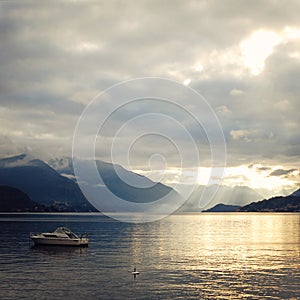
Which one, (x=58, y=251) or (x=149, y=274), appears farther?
(x=58, y=251)

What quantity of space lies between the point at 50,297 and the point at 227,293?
2802 centimetres

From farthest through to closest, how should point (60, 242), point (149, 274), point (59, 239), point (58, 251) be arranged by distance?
point (59, 239)
point (60, 242)
point (58, 251)
point (149, 274)

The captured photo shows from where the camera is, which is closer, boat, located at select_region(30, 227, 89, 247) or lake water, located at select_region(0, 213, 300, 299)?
lake water, located at select_region(0, 213, 300, 299)

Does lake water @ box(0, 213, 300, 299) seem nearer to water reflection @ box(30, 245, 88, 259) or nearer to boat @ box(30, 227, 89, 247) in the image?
water reflection @ box(30, 245, 88, 259)

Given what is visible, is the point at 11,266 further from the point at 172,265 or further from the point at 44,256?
the point at 172,265

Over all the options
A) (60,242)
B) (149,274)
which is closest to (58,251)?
(60,242)

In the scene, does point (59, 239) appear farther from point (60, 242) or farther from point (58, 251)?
A: point (58, 251)

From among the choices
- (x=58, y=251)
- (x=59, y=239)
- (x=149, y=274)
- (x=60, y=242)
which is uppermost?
(x=59, y=239)

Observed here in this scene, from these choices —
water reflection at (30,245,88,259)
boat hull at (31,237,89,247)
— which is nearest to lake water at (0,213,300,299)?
water reflection at (30,245,88,259)

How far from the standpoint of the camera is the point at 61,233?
157 metres

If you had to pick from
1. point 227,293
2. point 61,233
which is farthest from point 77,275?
point 61,233

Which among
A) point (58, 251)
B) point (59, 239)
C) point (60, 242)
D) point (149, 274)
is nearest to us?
point (149, 274)

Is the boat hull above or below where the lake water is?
above

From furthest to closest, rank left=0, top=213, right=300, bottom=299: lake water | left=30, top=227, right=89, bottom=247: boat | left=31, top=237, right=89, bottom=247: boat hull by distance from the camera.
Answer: left=30, top=227, right=89, bottom=247: boat
left=31, top=237, right=89, bottom=247: boat hull
left=0, top=213, right=300, bottom=299: lake water
